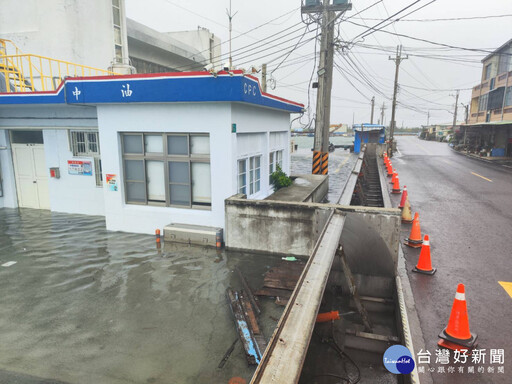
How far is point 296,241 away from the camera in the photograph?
8.99 meters

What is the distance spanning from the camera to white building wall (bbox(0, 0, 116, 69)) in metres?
15.8

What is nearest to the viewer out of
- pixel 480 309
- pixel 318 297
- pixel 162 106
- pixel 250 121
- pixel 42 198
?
pixel 318 297

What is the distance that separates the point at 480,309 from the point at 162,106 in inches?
354

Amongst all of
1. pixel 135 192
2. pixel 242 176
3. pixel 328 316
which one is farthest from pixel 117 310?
pixel 242 176

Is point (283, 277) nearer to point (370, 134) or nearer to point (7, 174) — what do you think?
point (7, 174)

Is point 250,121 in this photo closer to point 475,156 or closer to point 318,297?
point 318,297

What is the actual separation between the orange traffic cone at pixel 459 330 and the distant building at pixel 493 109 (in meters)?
29.2

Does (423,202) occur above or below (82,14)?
below

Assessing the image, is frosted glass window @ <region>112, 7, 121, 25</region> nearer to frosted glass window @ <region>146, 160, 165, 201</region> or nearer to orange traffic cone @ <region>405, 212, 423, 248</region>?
frosted glass window @ <region>146, 160, 165, 201</region>

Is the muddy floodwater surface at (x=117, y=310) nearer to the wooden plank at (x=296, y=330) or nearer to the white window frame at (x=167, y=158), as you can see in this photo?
the white window frame at (x=167, y=158)

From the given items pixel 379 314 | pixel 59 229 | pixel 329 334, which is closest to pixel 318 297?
pixel 329 334

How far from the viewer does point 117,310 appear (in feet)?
20.6

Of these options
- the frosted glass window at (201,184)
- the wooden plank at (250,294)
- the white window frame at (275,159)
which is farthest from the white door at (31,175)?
the wooden plank at (250,294)

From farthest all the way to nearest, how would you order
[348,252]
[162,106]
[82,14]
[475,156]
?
[475,156] → [82,14] → [162,106] → [348,252]
